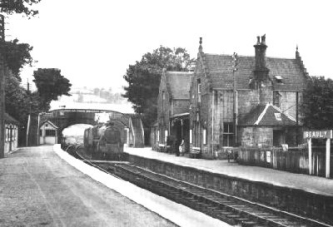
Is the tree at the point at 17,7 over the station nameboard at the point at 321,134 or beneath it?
over

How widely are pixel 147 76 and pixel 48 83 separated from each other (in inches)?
765

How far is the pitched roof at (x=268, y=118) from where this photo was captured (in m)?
29.4

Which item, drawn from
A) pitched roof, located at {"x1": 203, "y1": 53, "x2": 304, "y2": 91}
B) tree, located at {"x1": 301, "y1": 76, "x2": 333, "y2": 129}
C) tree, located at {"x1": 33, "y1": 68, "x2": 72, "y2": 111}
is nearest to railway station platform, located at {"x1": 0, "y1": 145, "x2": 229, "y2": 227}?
tree, located at {"x1": 301, "y1": 76, "x2": 333, "y2": 129}

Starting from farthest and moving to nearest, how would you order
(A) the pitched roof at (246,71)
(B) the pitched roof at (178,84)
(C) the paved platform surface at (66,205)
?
(B) the pitched roof at (178,84) < (A) the pitched roof at (246,71) < (C) the paved platform surface at (66,205)

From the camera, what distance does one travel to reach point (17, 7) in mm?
13883

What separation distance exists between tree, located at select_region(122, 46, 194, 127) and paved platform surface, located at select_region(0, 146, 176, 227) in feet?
150

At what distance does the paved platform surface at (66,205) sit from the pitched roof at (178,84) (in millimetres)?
25040

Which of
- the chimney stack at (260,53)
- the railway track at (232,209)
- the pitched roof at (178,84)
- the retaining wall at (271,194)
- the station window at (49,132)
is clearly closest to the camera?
the railway track at (232,209)

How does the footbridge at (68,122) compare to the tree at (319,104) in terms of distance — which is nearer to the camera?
the tree at (319,104)

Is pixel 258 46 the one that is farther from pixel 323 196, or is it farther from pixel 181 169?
pixel 323 196

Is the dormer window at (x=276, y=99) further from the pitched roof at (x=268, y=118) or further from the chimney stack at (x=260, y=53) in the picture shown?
the chimney stack at (x=260, y=53)

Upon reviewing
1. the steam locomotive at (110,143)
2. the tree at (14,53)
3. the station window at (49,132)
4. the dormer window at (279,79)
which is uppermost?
the dormer window at (279,79)

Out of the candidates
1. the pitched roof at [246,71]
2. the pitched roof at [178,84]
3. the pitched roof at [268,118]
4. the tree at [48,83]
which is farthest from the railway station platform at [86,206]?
the tree at [48,83]

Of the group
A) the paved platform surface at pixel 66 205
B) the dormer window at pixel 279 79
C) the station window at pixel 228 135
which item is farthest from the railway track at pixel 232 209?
the dormer window at pixel 279 79
